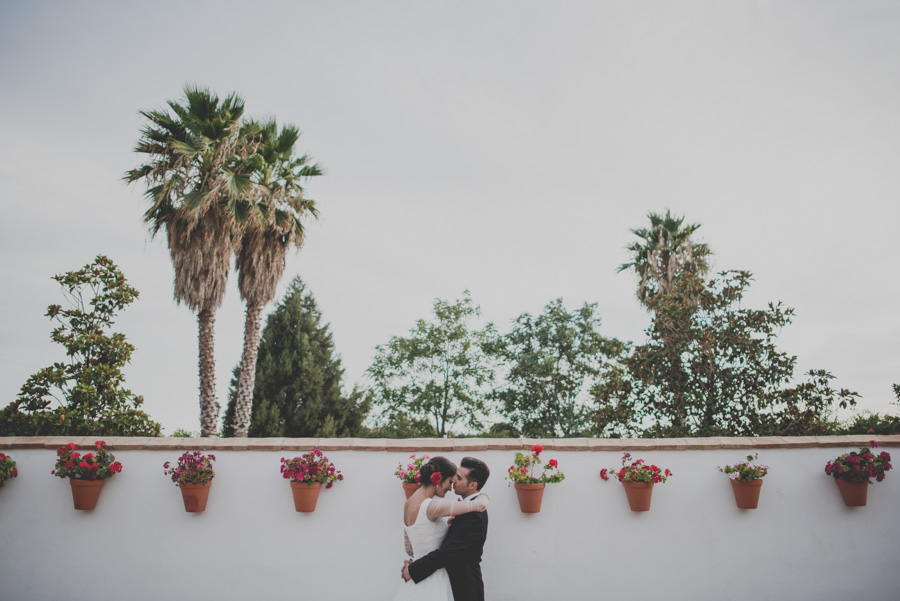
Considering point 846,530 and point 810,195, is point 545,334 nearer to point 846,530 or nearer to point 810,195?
point 810,195

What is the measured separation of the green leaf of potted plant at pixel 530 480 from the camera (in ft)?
15.1

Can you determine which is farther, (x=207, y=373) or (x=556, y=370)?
(x=556, y=370)

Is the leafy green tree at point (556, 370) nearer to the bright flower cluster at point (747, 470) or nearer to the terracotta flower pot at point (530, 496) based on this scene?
the bright flower cluster at point (747, 470)

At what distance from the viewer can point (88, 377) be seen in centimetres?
762

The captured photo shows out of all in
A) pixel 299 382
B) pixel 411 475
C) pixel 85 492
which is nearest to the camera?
pixel 411 475

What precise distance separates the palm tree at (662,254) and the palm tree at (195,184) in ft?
40.6

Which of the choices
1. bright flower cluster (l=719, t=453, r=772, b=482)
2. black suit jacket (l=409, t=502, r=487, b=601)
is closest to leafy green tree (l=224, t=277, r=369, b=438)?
bright flower cluster (l=719, t=453, r=772, b=482)

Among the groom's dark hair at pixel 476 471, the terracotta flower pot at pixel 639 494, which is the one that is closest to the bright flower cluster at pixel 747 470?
the terracotta flower pot at pixel 639 494

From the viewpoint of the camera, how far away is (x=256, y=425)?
59.9ft

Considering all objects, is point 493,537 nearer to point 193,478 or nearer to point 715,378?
point 193,478

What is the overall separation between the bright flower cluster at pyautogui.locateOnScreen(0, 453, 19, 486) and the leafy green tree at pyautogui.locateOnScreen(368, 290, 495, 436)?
13.5 meters

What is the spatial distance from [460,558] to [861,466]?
3.97 metres

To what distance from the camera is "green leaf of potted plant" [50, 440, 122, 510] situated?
4.73m

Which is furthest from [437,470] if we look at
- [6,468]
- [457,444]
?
[6,468]
